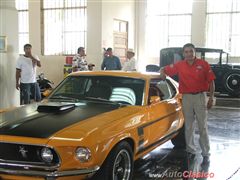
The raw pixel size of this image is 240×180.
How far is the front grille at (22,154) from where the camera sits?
11.5 ft

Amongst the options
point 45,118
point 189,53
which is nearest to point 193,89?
point 189,53

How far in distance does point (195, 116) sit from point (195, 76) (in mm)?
681

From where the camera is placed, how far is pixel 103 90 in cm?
500

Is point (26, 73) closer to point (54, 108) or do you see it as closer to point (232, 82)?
point (54, 108)

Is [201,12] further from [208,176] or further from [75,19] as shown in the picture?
[208,176]

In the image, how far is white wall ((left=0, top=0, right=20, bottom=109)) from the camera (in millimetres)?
8680

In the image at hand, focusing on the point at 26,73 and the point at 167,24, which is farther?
the point at 167,24

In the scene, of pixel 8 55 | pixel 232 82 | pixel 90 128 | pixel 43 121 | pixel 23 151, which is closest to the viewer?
pixel 23 151

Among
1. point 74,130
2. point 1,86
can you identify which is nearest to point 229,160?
point 74,130

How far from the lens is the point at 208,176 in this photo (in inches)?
190

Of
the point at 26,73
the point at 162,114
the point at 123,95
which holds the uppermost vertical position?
the point at 26,73

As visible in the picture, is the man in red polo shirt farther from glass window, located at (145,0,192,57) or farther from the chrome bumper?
glass window, located at (145,0,192,57)

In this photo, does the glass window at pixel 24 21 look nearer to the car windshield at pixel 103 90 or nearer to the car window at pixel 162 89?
the car window at pixel 162 89

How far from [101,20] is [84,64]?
19.8 feet
